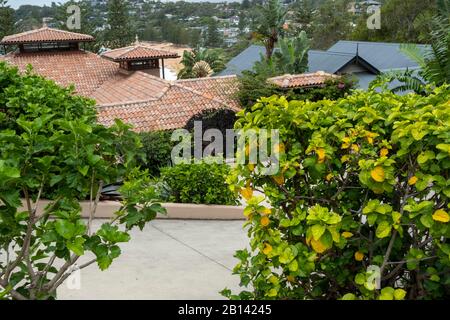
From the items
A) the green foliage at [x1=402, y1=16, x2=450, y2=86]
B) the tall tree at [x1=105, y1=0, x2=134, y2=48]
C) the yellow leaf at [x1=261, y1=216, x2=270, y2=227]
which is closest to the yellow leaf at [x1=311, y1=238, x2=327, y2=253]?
the yellow leaf at [x1=261, y1=216, x2=270, y2=227]

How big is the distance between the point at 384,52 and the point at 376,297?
26670mm

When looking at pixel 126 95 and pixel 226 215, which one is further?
pixel 126 95

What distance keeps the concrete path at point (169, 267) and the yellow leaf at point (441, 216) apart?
121 inches

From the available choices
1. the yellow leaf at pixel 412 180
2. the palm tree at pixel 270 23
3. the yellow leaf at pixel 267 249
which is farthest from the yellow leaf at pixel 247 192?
the palm tree at pixel 270 23

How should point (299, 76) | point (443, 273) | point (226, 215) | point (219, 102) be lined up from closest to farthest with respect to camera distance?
point (443, 273) < point (226, 215) < point (219, 102) < point (299, 76)

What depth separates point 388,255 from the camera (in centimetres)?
369

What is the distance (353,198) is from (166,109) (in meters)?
14.0

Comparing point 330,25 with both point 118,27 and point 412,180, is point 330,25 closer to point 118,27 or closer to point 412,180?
point 118,27

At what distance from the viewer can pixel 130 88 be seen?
2300 centimetres

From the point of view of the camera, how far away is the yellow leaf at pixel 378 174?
345 cm

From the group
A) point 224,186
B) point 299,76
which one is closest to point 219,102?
point 299,76

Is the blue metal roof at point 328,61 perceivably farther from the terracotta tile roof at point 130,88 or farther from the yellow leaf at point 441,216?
the yellow leaf at point 441,216
